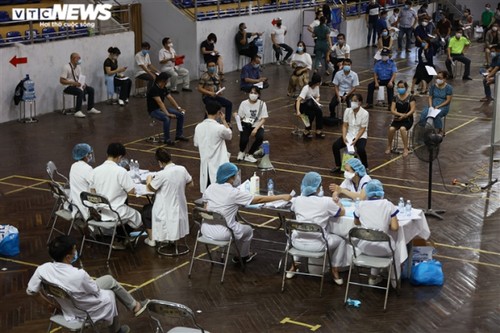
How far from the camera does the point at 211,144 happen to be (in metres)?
13.5

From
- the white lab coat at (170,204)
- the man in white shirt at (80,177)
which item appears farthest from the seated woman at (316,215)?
the man in white shirt at (80,177)

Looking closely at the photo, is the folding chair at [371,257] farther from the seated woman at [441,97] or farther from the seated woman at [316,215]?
the seated woman at [441,97]

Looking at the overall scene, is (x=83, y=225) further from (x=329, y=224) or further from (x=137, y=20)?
(x=137, y=20)

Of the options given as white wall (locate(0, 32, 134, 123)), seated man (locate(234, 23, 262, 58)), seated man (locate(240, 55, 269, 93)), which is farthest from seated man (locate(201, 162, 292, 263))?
seated man (locate(234, 23, 262, 58))

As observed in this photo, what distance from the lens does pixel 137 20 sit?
1075 inches

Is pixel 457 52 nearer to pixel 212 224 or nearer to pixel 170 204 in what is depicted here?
pixel 170 204

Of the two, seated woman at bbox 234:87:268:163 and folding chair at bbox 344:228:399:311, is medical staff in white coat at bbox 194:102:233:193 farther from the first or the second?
folding chair at bbox 344:228:399:311

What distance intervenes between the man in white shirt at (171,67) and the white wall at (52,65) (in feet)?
2.85

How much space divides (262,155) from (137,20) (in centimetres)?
1164

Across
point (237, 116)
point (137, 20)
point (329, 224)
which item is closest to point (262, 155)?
point (237, 116)

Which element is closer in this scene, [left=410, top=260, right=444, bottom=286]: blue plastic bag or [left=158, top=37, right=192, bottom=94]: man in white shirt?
[left=410, top=260, right=444, bottom=286]: blue plastic bag

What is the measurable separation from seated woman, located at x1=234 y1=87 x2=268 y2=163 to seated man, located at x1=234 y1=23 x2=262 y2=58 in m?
11.9

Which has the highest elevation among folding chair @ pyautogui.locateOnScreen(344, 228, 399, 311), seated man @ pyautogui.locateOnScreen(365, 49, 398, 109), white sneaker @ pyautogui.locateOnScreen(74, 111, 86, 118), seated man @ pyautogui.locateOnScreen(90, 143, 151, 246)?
seated man @ pyautogui.locateOnScreen(365, 49, 398, 109)

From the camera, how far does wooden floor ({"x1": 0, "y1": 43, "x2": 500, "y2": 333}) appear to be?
10.1 meters
